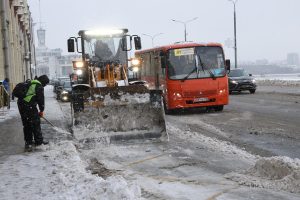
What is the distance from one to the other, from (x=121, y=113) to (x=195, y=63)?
7.29 meters

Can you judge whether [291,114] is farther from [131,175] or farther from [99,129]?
[131,175]

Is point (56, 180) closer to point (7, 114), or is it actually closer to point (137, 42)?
point (137, 42)

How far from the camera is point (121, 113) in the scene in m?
11.6

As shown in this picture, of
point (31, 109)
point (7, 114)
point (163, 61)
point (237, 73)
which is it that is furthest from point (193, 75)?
point (237, 73)

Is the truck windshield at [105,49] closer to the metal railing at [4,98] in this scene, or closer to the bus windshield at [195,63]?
the bus windshield at [195,63]

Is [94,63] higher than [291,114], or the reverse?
[94,63]

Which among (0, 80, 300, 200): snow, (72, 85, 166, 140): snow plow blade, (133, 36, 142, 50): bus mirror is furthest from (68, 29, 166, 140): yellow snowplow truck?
(133, 36, 142, 50): bus mirror

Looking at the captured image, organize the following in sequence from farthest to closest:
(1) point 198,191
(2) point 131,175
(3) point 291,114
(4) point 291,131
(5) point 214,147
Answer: (3) point 291,114 → (4) point 291,131 → (5) point 214,147 → (2) point 131,175 → (1) point 198,191

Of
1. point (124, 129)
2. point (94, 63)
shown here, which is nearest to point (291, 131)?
point (124, 129)

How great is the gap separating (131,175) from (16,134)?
22.3 ft

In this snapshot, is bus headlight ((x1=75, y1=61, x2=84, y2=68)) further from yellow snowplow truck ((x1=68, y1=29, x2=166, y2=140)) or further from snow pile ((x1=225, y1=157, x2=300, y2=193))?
snow pile ((x1=225, y1=157, x2=300, y2=193))

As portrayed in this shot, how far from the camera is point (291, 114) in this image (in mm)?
16562

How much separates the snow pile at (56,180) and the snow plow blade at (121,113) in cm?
179

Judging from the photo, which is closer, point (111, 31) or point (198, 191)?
point (198, 191)
